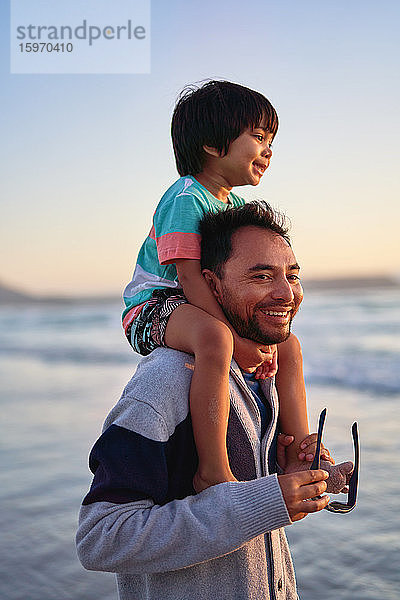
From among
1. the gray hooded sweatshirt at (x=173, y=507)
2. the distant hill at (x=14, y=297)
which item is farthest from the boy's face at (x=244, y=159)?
the distant hill at (x=14, y=297)

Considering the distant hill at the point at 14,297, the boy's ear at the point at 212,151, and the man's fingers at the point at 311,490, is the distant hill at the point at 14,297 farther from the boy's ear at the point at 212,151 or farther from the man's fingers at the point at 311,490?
the man's fingers at the point at 311,490

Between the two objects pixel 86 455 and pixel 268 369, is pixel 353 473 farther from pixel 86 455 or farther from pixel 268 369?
pixel 86 455

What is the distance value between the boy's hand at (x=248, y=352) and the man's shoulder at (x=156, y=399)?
15 cm

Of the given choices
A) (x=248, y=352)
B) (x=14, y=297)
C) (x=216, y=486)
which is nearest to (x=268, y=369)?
(x=248, y=352)

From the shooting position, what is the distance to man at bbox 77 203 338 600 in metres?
1.72

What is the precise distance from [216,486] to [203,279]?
0.67 m

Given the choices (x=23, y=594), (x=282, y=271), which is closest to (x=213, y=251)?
(x=282, y=271)

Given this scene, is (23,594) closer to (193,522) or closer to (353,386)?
(193,522)

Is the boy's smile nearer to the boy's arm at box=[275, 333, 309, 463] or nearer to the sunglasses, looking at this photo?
the boy's arm at box=[275, 333, 309, 463]

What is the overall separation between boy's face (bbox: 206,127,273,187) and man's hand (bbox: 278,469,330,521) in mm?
1235

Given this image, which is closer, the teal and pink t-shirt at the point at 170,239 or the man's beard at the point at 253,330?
the man's beard at the point at 253,330

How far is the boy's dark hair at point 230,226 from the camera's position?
211 centimetres

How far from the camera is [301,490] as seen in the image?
1.78 meters

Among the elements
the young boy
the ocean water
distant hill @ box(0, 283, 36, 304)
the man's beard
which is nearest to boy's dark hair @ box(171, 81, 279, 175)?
the young boy
